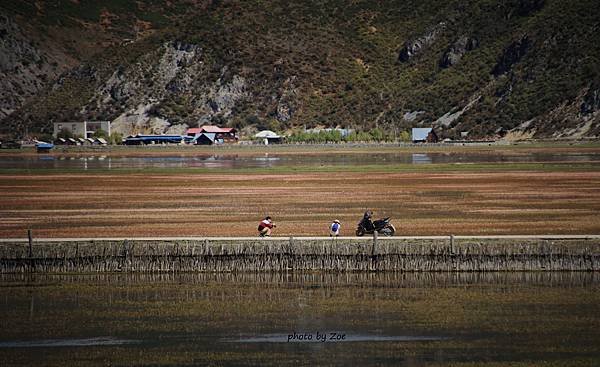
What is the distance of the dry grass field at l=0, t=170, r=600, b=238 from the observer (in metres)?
46.4

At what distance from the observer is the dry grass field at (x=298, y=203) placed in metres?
46.4

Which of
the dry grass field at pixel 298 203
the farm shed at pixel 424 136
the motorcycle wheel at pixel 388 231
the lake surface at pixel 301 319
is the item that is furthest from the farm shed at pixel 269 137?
the lake surface at pixel 301 319

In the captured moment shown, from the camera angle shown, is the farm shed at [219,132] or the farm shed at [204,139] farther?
the farm shed at [219,132]

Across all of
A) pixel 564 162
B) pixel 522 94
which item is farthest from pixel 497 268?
pixel 522 94

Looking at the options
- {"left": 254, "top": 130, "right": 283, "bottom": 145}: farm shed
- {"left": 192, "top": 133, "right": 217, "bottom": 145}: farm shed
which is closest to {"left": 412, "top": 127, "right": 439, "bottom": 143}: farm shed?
{"left": 254, "top": 130, "right": 283, "bottom": 145}: farm shed

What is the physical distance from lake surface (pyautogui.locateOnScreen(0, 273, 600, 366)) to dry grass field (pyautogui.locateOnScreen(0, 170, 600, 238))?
8.01 metres

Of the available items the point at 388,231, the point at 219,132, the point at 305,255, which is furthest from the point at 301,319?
the point at 219,132

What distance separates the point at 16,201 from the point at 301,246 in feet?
97.2

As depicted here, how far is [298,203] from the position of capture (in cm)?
5888

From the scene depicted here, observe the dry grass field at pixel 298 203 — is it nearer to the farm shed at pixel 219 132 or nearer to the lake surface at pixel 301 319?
the lake surface at pixel 301 319

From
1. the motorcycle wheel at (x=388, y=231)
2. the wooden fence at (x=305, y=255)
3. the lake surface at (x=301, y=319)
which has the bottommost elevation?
the lake surface at (x=301, y=319)

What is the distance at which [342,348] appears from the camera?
27.3 metres

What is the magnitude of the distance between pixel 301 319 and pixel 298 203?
2831 cm

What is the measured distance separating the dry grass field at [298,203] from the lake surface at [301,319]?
801 cm
